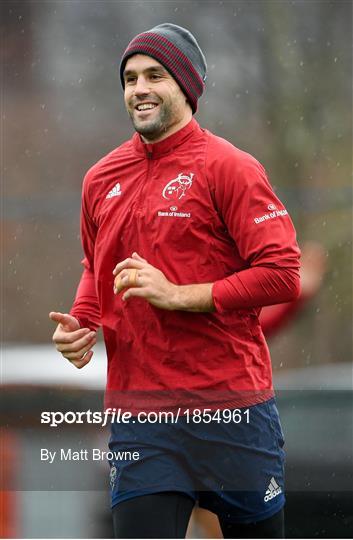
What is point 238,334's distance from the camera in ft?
11.8

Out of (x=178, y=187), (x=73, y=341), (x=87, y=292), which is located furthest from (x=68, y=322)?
(x=178, y=187)

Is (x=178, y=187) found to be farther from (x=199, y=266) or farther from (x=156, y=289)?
(x=156, y=289)

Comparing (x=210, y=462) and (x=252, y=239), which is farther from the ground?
(x=252, y=239)

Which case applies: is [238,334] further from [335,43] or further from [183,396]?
[335,43]

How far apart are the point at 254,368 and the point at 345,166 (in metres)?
7.17

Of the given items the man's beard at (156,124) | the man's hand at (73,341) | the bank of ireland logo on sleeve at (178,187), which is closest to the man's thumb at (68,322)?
the man's hand at (73,341)

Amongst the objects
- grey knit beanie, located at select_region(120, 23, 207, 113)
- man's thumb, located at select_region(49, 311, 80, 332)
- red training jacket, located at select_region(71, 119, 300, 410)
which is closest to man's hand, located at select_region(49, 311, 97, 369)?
man's thumb, located at select_region(49, 311, 80, 332)

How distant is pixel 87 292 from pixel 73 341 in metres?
0.24

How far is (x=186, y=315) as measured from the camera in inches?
139

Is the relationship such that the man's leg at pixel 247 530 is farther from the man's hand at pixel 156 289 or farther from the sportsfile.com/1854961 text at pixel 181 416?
the man's hand at pixel 156 289

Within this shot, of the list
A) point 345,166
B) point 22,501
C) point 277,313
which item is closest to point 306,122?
point 345,166

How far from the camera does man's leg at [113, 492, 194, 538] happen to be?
3.39m

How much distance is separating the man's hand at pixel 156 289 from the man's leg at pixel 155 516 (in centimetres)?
56

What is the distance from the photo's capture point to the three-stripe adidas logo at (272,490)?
142 inches
